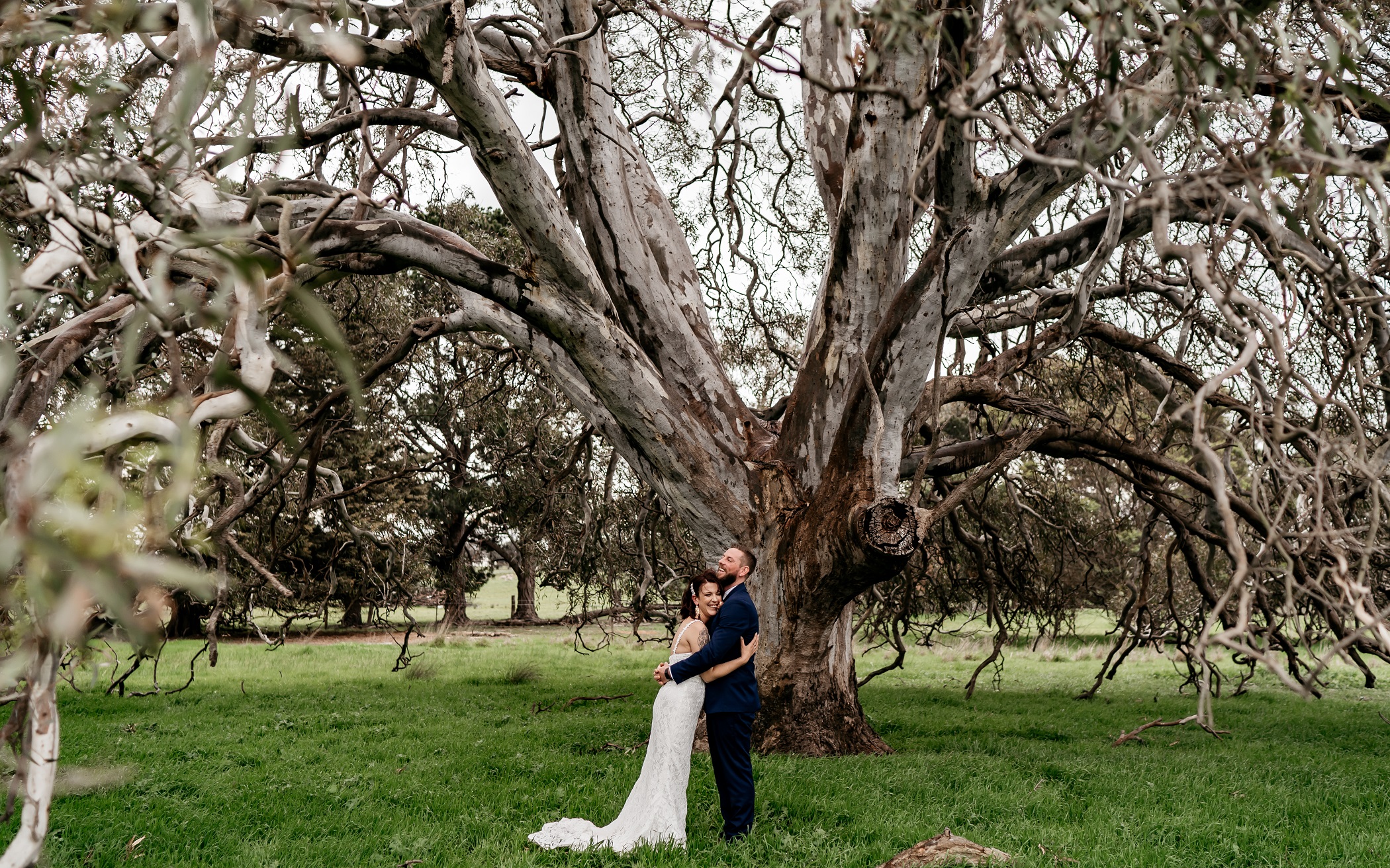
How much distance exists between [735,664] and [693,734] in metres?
0.50

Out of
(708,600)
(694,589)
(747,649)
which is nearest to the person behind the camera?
(747,649)

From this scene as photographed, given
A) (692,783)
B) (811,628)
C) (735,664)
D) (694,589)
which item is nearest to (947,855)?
(735,664)

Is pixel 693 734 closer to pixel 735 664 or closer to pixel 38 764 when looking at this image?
pixel 735 664

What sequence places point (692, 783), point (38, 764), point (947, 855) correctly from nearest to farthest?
1. point (38, 764)
2. point (947, 855)
3. point (692, 783)

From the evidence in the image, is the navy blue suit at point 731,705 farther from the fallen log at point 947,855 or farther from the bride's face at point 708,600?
the fallen log at point 947,855

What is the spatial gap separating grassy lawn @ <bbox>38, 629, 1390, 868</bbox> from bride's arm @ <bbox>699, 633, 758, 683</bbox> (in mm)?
975

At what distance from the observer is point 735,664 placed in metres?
5.88

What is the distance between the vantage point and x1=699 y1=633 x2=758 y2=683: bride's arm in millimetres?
5871

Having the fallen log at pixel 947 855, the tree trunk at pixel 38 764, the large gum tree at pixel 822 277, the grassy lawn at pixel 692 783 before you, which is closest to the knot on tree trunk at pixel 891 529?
the large gum tree at pixel 822 277

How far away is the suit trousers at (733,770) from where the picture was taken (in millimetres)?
5715

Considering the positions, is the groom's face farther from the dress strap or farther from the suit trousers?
the suit trousers

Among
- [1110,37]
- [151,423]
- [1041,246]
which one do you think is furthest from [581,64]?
[151,423]

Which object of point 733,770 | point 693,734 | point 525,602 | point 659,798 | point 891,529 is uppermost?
point 891,529

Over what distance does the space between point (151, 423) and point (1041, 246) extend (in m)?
6.74
